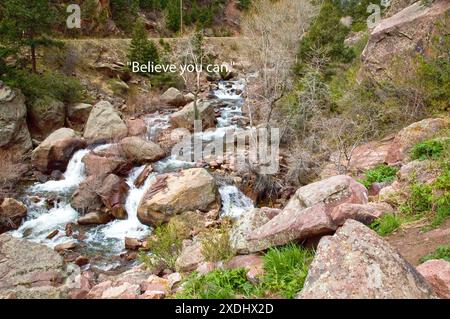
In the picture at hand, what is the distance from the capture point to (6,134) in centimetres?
1622

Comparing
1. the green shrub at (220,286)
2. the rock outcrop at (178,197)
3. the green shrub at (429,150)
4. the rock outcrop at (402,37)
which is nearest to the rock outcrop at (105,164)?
the rock outcrop at (178,197)

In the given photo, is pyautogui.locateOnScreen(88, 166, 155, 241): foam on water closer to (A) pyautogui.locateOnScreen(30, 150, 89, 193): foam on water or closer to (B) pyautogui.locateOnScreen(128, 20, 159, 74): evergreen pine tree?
(A) pyautogui.locateOnScreen(30, 150, 89, 193): foam on water

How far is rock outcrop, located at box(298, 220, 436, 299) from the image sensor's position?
3.08m

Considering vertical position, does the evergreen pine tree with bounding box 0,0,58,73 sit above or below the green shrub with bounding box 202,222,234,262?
above

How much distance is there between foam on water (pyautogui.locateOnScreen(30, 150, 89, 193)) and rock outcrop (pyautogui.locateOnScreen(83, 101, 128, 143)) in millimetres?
1339

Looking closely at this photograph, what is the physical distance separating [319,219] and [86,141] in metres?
14.5

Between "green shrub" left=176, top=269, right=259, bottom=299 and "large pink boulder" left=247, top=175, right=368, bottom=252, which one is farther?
"large pink boulder" left=247, top=175, right=368, bottom=252

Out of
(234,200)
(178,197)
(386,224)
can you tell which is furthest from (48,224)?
(386,224)

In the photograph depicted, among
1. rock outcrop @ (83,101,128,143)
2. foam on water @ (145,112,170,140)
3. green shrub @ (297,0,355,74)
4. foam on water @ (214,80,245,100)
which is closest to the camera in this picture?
green shrub @ (297,0,355,74)

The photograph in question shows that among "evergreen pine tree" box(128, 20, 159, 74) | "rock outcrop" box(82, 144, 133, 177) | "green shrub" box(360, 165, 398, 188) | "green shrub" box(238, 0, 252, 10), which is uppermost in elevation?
"green shrub" box(238, 0, 252, 10)

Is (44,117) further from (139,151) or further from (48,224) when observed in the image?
(48,224)

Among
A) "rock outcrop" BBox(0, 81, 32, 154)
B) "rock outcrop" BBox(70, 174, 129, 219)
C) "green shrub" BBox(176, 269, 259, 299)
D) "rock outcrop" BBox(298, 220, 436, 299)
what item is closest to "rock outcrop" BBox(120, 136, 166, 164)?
"rock outcrop" BBox(70, 174, 129, 219)

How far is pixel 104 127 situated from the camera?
57.5 ft
